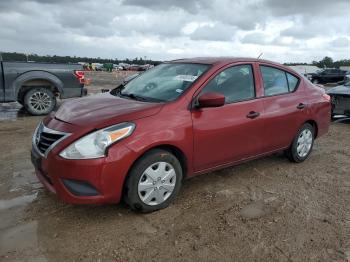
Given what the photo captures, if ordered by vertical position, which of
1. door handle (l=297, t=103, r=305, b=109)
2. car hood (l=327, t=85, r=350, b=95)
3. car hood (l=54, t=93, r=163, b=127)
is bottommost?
car hood (l=327, t=85, r=350, b=95)

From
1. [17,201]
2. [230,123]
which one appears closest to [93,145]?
[17,201]

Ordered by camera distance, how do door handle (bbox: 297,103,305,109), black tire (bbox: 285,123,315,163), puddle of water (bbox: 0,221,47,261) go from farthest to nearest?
black tire (bbox: 285,123,315,163)
door handle (bbox: 297,103,305,109)
puddle of water (bbox: 0,221,47,261)

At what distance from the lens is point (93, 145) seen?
11.6 feet

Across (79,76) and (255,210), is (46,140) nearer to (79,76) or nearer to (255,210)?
(255,210)

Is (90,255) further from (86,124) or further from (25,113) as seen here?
(25,113)

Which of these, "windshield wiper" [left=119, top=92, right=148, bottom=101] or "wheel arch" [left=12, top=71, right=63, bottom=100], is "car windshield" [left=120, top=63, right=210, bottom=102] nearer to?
"windshield wiper" [left=119, top=92, right=148, bottom=101]

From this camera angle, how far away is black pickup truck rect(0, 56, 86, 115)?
31.6 feet

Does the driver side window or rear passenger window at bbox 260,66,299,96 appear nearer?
the driver side window

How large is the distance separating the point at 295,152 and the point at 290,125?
0.56 m

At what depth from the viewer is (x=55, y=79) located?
10.2 m

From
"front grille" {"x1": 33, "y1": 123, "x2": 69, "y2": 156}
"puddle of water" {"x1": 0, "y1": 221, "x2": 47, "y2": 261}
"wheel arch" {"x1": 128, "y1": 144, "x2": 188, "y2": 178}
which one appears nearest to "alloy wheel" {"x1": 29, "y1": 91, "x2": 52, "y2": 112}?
"front grille" {"x1": 33, "y1": 123, "x2": 69, "y2": 156}

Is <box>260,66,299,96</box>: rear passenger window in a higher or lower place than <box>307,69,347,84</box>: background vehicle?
higher

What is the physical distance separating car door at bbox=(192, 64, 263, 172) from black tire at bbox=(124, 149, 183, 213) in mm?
401

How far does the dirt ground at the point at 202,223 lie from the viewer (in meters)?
3.29
